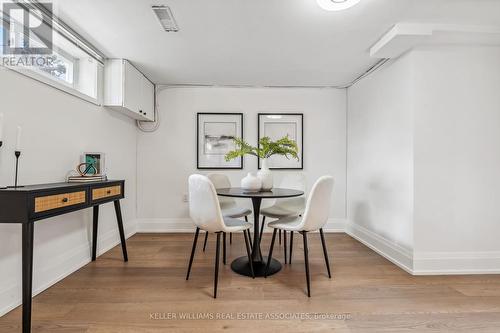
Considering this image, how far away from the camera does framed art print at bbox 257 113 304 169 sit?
371 cm

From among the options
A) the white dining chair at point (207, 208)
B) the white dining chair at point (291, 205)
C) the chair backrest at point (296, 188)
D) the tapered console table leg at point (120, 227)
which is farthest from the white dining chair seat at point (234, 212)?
the tapered console table leg at point (120, 227)

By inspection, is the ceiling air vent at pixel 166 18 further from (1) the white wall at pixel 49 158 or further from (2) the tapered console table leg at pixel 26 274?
(2) the tapered console table leg at pixel 26 274

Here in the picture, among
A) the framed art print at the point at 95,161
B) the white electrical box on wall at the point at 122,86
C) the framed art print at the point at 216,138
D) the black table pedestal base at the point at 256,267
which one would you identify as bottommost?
the black table pedestal base at the point at 256,267

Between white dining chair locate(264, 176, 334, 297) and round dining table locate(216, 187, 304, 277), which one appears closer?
white dining chair locate(264, 176, 334, 297)

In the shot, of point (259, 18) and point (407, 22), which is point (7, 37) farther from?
point (407, 22)

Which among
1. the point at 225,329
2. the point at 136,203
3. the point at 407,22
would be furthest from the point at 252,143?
the point at 225,329

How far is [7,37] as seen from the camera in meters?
1.72

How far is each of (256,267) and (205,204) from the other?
2.96ft

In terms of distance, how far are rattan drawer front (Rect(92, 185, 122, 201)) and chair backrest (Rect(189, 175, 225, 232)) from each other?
838mm

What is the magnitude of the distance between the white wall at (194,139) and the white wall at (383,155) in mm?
333

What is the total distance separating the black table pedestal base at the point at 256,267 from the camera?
2.26m

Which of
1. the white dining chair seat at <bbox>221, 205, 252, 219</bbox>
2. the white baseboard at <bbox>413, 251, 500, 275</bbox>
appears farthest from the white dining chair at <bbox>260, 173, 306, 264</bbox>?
the white baseboard at <bbox>413, 251, 500, 275</bbox>

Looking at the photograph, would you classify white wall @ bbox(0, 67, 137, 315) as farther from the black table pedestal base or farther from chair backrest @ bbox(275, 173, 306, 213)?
chair backrest @ bbox(275, 173, 306, 213)

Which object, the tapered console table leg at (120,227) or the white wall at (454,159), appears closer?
the white wall at (454,159)
